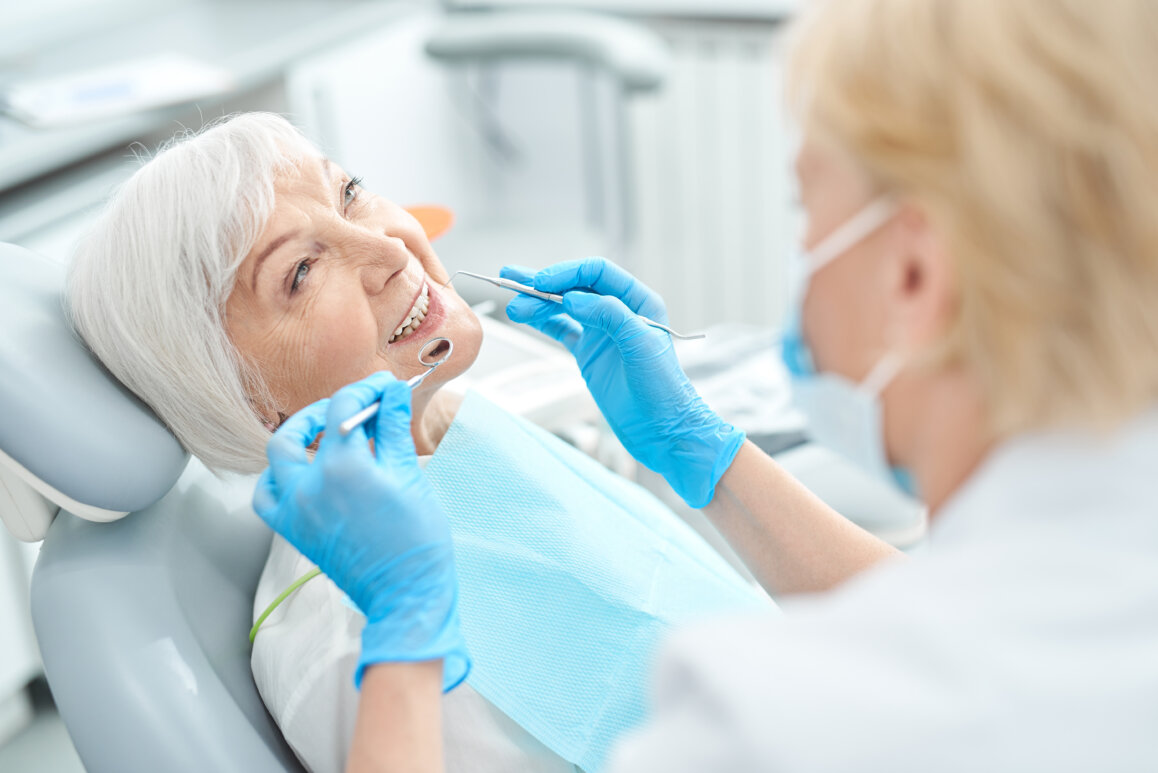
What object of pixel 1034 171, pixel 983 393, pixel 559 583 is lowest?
pixel 559 583

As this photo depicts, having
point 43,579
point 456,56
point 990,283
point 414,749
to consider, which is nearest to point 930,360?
point 990,283

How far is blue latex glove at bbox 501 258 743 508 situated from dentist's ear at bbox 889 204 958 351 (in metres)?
0.52

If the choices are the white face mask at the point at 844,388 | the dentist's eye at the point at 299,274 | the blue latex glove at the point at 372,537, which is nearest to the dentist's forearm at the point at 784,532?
the white face mask at the point at 844,388

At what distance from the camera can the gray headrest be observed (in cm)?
104

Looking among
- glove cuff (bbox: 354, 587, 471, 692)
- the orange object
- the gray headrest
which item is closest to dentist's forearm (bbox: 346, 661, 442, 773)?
glove cuff (bbox: 354, 587, 471, 692)

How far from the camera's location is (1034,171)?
2.14 ft

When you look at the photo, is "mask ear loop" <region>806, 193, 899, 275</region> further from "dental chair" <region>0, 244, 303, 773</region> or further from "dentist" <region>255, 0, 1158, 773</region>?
"dental chair" <region>0, 244, 303, 773</region>

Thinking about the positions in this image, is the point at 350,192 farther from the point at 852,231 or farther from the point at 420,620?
the point at 852,231

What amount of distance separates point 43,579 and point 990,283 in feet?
3.19

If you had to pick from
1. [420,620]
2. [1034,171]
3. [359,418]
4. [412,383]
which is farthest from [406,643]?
[1034,171]

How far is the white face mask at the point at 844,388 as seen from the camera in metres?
0.76

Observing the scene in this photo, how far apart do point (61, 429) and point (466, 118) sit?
8.41ft

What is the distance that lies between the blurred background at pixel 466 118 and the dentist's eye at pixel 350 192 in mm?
595

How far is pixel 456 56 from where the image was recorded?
2877 mm
